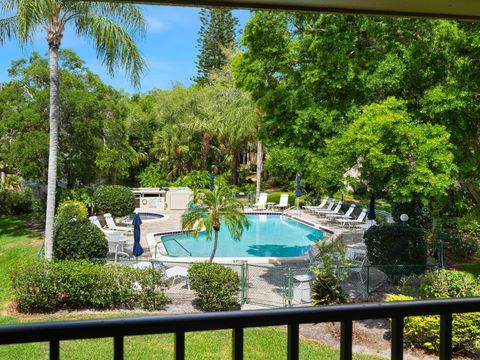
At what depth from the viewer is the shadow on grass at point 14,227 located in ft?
55.9

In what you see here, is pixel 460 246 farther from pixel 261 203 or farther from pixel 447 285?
pixel 261 203

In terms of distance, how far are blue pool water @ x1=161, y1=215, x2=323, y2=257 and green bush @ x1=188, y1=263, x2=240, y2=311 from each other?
17.4 feet

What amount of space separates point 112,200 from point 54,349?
18.5m

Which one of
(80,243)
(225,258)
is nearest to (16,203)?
(80,243)

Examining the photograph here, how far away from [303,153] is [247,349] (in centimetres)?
669

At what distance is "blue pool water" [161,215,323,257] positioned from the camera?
1589 centimetres

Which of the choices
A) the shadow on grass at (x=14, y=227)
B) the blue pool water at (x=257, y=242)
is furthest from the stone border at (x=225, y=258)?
the shadow on grass at (x=14, y=227)

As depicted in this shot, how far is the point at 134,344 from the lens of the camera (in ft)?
10.9

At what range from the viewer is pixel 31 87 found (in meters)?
17.4

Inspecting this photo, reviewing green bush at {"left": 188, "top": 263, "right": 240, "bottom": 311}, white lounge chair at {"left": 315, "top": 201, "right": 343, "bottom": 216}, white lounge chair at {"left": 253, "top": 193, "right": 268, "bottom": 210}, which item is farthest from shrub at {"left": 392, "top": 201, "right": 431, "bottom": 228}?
white lounge chair at {"left": 253, "top": 193, "right": 268, "bottom": 210}

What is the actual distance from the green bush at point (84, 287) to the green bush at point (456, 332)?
488 cm

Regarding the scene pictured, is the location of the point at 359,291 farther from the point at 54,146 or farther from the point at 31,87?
the point at 31,87

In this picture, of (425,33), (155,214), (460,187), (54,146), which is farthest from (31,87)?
(460,187)

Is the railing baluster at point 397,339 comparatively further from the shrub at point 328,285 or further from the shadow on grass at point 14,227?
the shadow on grass at point 14,227
